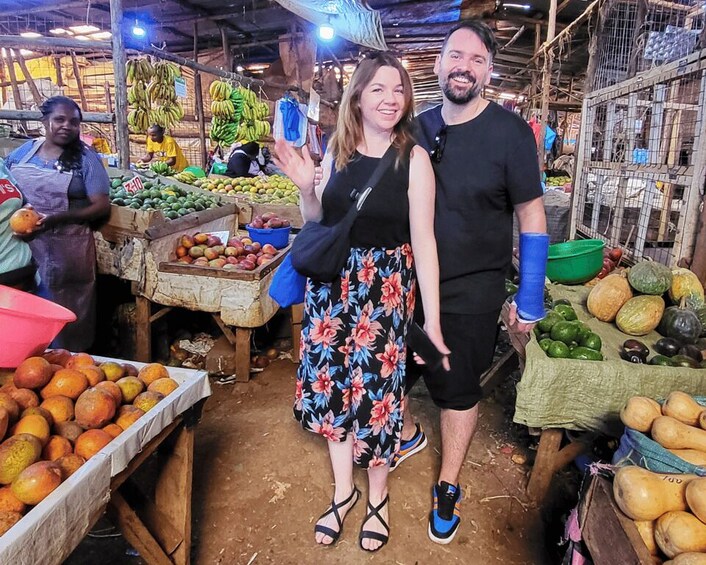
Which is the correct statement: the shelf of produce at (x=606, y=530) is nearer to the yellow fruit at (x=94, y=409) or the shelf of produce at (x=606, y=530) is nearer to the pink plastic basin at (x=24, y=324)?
the yellow fruit at (x=94, y=409)

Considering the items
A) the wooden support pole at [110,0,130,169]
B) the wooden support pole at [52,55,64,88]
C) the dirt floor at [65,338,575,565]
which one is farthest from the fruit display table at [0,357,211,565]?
the wooden support pole at [52,55,64,88]

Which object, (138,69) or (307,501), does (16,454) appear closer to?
(307,501)

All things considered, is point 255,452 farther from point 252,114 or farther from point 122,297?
point 252,114

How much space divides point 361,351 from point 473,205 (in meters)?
0.76

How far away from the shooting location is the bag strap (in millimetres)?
1826

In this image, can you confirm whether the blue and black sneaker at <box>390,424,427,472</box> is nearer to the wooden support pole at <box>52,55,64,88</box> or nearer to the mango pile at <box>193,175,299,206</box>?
the mango pile at <box>193,175,299,206</box>

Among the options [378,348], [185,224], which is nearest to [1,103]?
[185,224]

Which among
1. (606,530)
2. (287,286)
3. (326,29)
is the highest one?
(326,29)

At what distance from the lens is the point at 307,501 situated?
8.39 feet

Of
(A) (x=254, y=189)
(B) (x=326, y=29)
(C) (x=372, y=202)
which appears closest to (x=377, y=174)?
(C) (x=372, y=202)

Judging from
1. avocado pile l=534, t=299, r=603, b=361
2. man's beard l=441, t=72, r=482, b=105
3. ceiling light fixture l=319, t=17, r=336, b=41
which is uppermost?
ceiling light fixture l=319, t=17, r=336, b=41

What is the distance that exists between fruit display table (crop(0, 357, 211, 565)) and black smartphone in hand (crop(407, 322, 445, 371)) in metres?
0.85

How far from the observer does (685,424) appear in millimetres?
1705

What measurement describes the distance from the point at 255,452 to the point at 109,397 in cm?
152
